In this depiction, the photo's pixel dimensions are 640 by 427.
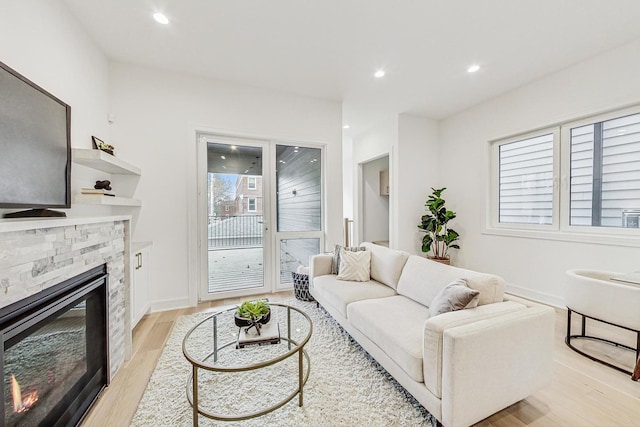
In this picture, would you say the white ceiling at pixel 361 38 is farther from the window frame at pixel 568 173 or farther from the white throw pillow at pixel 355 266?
the white throw pillow at pixel 355 266

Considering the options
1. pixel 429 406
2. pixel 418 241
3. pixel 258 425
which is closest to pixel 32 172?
pixel 258 425

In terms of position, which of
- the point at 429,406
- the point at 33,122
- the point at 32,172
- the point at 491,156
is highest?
the point at 491,156

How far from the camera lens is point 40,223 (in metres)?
1.17

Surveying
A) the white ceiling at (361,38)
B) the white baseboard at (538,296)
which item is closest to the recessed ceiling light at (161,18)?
the white ceiling at (361,38)

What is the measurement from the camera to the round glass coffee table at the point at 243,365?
1.46 meters

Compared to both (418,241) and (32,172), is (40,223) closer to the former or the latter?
(32,172)

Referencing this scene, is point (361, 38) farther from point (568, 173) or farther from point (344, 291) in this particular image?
point (568, 173)

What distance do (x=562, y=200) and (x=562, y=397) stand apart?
2359 millimetres

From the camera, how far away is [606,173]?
270 cm

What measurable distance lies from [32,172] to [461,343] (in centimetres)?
226

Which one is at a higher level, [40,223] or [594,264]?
[40,223]

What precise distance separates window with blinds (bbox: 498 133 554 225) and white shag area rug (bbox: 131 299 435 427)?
300 cm

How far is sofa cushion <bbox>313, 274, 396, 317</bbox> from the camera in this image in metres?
2.20

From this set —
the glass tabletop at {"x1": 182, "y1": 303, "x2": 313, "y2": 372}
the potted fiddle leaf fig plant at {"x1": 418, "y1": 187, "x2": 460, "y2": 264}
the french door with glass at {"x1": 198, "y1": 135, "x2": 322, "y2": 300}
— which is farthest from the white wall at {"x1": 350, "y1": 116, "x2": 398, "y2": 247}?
the glass tabletop at {"x1": 182, "y1": 303, "x2": 313, "y2": 372}
